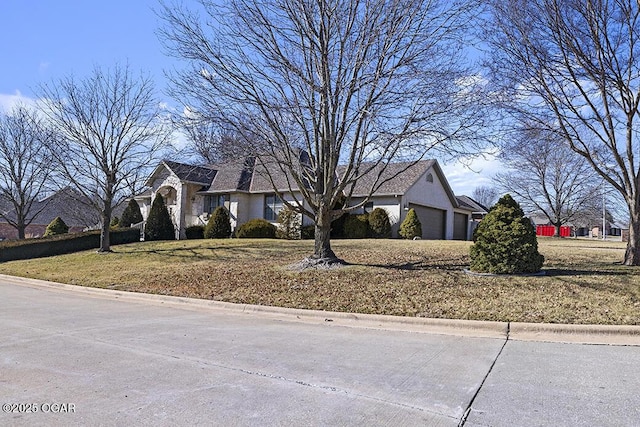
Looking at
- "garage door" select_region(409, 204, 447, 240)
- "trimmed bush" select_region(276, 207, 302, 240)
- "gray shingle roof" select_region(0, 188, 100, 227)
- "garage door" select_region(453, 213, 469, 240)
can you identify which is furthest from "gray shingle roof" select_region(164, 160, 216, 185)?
"garage door" select_region(453, 213, 469, 240)

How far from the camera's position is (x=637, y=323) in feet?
24.4

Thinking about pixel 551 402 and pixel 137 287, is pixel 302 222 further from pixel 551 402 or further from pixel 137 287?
pixel 551 402

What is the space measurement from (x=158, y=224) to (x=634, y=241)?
23.4 meters

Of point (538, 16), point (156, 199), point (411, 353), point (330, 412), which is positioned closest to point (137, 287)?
point (411, 353)

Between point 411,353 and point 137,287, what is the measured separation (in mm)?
9715

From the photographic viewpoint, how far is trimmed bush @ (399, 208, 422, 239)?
81.1 feet

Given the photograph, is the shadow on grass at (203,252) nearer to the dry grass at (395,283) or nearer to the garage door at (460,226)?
the dry grass at (395,283)

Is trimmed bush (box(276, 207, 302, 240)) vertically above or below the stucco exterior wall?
below

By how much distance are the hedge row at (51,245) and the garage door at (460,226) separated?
21.9m

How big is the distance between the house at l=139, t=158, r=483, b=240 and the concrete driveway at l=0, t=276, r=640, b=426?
18278 mm

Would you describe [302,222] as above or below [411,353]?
above

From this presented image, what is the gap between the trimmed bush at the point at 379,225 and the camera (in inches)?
986

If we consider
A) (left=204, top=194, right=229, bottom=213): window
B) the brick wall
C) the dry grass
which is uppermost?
(left=204, top=194, right=229, bottom=213): window

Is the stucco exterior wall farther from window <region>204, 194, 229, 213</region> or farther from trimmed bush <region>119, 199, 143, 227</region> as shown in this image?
trimmed bush <region>119, 199, 143, 227</region>
